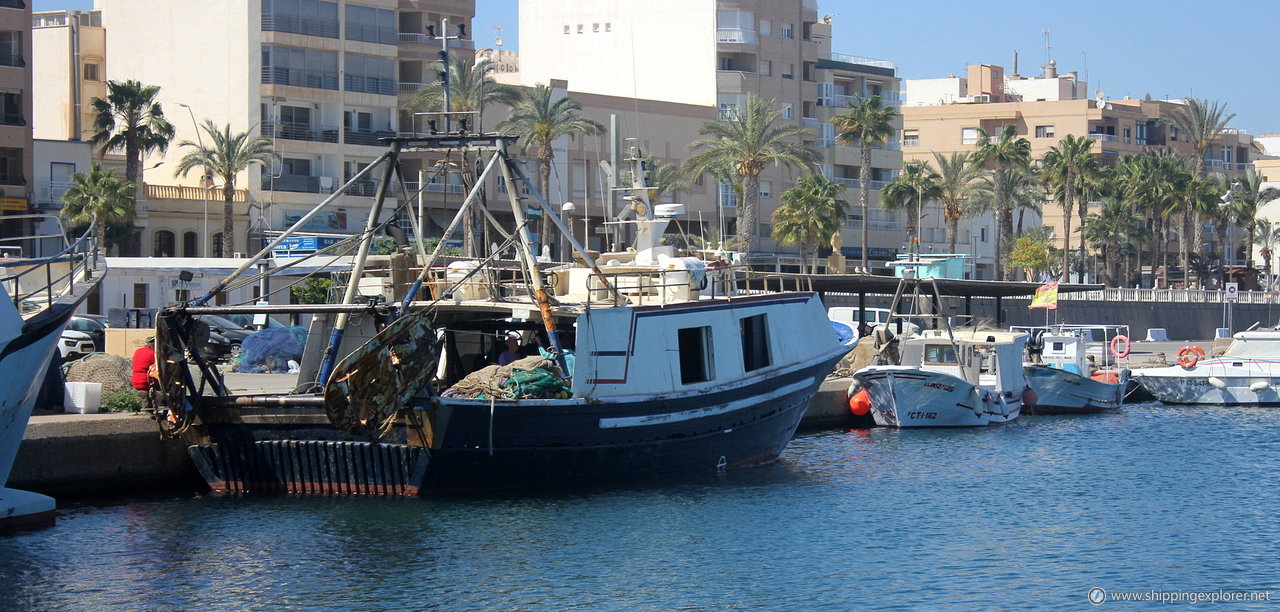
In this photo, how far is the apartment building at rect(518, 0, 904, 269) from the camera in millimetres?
74812

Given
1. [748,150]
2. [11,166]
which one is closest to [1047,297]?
[748,150]

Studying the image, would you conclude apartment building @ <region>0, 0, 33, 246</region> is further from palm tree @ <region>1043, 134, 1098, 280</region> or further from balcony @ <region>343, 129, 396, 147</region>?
palm tree @ <region>1043, 134, 1098, 280</region>

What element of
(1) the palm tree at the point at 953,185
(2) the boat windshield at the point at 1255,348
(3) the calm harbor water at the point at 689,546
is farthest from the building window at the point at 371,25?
(3) the calm harbor water at the point at 689,546

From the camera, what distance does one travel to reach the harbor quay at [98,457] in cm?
2025

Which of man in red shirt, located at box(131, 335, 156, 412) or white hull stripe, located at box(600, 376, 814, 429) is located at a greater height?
man in red shirt, located at box(131, 335, 156, 412)

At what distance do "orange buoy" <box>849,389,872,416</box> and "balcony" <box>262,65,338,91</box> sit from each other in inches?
1281

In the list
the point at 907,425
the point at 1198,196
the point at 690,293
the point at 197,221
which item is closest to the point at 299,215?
the point at 197,221

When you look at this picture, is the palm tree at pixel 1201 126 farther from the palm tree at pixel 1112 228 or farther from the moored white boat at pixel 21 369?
the moored white boat at pixel 21 369

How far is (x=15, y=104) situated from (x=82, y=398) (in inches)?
1312

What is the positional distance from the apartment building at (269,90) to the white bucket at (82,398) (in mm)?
33616

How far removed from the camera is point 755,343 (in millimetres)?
25250

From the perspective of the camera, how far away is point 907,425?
34625 millimetres

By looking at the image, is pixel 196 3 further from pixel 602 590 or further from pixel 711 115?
pixel 602 590

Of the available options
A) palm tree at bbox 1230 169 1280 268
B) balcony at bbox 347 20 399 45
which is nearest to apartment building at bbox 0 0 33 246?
balcony at bbox 347 20 399 45
